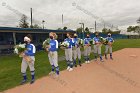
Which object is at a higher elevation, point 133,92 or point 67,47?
point 67,47

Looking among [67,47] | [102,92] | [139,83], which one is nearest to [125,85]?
[139,83]

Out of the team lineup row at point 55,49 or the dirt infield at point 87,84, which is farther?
the team lineup row at point 55,49

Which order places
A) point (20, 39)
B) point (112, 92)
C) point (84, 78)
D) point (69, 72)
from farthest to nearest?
point (20, 39) < point (69, 72) < point (84, 78) < point (112, 92)

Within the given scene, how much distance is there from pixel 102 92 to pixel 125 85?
4.63 feet

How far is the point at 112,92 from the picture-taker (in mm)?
7465

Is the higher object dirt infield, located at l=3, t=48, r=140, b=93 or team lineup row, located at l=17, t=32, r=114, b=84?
team lineup row, located at l=17, t=32, r=114, b=84

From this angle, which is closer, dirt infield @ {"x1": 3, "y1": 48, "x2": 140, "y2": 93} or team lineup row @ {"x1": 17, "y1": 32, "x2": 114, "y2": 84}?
dirt infield @ {"x1": 3, "y1": 48, "x2": 140, "y2": 93}

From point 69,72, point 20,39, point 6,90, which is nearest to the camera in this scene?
point 6,90

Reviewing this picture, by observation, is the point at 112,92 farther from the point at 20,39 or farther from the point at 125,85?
the point at 20,39

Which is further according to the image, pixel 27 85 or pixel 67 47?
pixel 67 47

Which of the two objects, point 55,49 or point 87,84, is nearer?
point 87,84

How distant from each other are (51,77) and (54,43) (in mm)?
1631

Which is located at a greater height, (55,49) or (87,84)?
(55,49)

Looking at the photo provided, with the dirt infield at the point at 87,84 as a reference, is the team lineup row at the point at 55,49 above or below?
above
